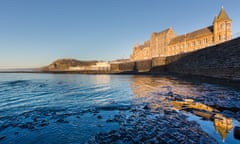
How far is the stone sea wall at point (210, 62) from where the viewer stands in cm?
1938

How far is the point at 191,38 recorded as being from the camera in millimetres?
64562

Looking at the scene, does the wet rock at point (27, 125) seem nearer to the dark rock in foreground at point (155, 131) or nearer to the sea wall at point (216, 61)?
the dark rock in foreground at point (155, 131)

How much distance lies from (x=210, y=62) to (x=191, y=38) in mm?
43760

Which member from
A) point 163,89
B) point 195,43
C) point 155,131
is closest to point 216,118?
point 155,131

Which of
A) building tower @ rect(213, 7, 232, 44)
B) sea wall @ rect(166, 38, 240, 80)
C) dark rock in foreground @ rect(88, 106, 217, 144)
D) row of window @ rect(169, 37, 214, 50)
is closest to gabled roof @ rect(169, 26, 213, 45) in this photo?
row of window @ rect(169, 37, 214, 50)

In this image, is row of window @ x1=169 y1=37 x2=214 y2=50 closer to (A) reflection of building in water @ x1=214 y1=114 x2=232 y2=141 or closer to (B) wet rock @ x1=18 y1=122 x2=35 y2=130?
(A) reflection of building in water @ x1=214 y1=114 x2=232 y2=141

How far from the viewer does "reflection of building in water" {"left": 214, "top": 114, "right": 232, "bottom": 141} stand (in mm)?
5129

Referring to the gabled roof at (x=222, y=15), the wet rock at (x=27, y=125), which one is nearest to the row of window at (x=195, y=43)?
the gabled roof at (x=222, y=15)

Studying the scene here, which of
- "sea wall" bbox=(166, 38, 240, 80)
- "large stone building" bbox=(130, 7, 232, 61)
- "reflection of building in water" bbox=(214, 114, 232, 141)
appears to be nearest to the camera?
"reflection of building in water" bbox=(214, 114, 232, 141)

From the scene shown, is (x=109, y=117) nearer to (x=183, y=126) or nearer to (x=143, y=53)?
(x=183, y=126)

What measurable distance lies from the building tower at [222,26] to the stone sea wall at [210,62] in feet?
73.7

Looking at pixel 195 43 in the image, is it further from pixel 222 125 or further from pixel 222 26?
pixel 222 125

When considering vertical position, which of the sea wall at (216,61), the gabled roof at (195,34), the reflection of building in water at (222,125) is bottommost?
the reflection of building in water at (222,125)

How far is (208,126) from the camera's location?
563cm
